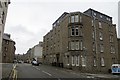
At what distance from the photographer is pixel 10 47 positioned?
90875mm

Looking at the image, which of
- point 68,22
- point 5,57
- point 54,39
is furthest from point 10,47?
point 68,22

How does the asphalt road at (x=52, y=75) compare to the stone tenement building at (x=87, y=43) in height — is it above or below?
below

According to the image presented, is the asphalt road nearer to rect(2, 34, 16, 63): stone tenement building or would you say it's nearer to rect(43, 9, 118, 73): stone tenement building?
rect(43, 9, 118, 73): stone tenement building

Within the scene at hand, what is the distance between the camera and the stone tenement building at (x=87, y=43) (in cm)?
4466

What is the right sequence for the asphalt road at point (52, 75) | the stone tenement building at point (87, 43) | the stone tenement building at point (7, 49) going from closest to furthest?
1. the asphalt road at point (52, 75)
2. the stone tenement building at point (87, 43)
3. the stone tenement building at point (7, 49)

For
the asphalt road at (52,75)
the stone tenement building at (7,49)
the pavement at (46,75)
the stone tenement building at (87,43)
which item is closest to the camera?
the pavement at (46,75)

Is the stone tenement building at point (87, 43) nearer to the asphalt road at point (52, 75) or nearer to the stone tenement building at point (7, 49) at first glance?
the asphalt road at point (52, 75)

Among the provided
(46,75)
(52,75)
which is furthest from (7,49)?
(46,75)

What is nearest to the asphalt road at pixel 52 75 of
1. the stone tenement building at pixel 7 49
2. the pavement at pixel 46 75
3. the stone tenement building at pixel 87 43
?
the pavement at pixel 46 75

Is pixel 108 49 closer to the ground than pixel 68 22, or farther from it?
closer to the ground

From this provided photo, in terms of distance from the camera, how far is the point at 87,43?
152ft

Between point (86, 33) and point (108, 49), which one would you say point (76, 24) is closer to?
point (86, 33)

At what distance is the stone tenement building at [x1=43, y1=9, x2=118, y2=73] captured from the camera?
147 feet

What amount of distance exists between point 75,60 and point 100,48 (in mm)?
9540
